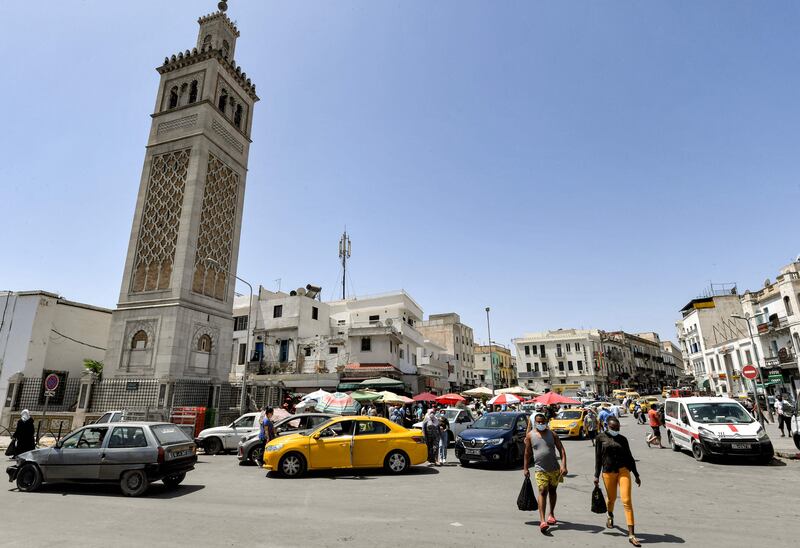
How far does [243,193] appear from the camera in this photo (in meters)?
29.4

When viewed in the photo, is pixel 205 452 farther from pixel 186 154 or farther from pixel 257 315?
pixel 257 315

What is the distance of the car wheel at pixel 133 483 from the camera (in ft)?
29.5

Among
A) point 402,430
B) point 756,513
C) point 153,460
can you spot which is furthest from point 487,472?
point 153,460

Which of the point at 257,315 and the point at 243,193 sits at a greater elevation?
the point at 243,193

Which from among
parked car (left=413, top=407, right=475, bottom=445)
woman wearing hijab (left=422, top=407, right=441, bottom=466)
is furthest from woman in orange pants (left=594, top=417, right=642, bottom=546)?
parked car (left=413, top=407, right=475, bottom=445)

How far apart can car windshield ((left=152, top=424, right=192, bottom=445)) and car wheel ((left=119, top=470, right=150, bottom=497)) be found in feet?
2.28

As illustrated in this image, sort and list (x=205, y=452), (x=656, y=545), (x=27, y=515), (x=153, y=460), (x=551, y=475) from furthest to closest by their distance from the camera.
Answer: (x=205, y=452) < (x=153, y=460) < (x=27, y=515) < (x=551, y=475) < (x=656, y=545)

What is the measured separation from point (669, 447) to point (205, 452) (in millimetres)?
17720

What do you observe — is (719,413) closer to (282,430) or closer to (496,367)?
(282,430)

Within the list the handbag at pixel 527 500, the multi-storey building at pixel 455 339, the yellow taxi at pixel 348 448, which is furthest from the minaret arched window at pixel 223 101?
the multi-storey building at pixel 455 339

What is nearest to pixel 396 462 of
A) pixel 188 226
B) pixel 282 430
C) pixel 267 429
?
pixel 267 429

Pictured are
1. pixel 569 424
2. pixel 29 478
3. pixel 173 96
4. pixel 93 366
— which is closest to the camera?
pixel 29 478

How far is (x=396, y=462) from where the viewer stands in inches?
476

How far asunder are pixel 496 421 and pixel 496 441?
159 centimetres
